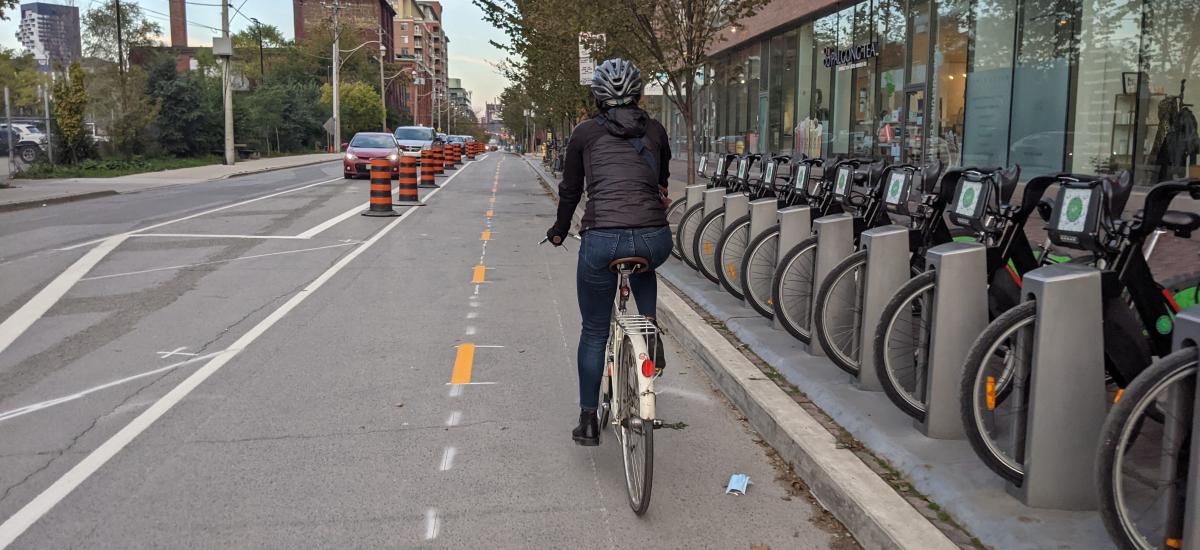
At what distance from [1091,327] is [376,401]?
3.93m

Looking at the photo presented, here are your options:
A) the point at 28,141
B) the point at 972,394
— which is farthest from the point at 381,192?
the point at 28,141

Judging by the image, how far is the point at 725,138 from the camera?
39156 millimetres

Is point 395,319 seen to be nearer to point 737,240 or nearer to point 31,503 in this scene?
point 737,240

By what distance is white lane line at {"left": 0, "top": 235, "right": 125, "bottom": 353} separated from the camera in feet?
26.7

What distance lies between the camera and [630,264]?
4.48 m

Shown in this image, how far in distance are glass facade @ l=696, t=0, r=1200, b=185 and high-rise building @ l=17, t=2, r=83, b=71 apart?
44741 millimetres

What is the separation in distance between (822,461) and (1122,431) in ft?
5.13

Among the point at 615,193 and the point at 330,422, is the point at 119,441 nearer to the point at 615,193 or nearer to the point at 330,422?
the point at 330,422

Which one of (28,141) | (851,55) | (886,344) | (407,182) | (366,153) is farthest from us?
(28,141)

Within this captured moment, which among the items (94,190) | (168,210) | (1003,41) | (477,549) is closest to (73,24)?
(94,190)

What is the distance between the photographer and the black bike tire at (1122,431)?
2.95m

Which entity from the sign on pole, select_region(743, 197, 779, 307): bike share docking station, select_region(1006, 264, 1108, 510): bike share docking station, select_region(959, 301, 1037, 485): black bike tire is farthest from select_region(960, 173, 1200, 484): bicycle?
the sign on pole

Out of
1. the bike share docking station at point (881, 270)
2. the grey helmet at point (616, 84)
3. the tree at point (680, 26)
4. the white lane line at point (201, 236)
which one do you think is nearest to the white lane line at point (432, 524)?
the grey helmet at point (616, 84)

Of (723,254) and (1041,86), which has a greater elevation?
Result: (1041,86)
